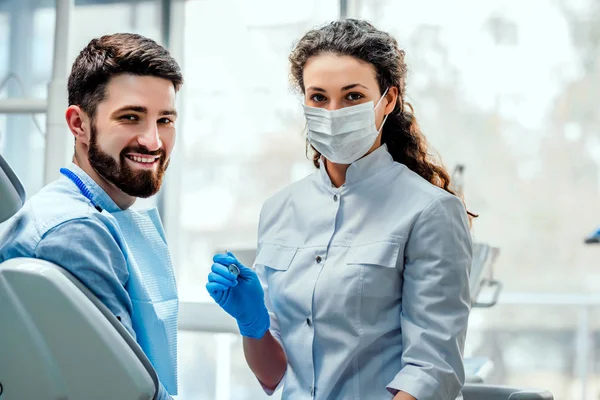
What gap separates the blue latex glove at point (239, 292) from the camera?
4.54ft

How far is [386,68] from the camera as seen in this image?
150 centimetres

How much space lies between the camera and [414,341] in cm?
135

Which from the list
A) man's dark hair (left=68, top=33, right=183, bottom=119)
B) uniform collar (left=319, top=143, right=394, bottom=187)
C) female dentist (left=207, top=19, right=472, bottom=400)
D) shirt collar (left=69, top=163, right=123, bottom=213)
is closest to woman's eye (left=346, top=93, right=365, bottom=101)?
female dentist (left=207, top=19, right=472, bottom=400)

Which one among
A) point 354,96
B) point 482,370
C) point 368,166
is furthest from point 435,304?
point 482,370

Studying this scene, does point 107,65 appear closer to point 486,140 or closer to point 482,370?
point 482,370

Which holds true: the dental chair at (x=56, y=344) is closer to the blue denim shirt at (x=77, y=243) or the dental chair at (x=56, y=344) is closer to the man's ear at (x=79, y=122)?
the blue denim shirt at (x=77, y=243)

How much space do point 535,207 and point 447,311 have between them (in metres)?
9.96

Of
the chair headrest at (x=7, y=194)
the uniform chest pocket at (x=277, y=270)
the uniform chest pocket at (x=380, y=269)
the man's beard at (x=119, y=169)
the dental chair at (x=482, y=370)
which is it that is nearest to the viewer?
the chair headrest at (x=7, y=194)

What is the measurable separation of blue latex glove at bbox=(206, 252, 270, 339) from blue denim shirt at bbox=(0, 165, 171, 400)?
0.22 meters

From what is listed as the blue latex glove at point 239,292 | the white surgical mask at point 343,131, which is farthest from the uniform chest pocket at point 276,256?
the white surgical mask at point 343,131

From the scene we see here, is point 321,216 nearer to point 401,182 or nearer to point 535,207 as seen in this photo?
point 401,182

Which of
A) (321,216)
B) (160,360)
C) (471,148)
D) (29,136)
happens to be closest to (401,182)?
(321,216)

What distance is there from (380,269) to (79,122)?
2.11 ft

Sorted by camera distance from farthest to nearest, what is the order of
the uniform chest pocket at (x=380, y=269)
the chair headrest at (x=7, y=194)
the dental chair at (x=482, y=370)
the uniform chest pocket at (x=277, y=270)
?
the dental chair at (x=482, y=370) < the uniform chest pocket at (x=277, y=270) < the uniform chest pocket at (x=380, y=269) < the chair headrest at (x=7, y=194)
